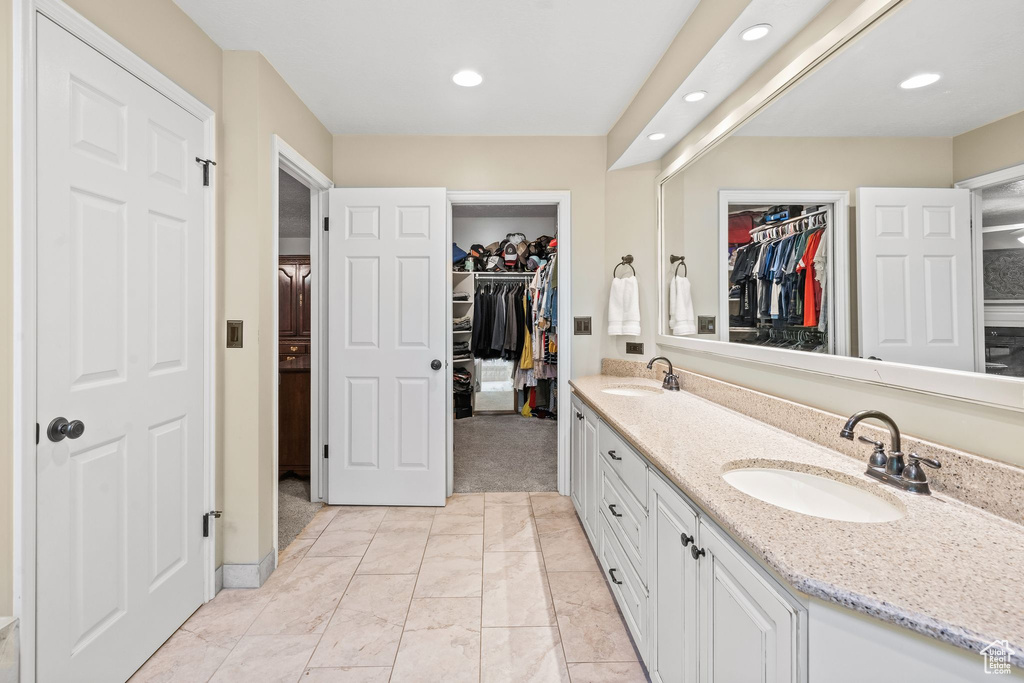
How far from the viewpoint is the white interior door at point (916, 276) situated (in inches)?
41.2

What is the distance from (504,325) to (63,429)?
4.04 m

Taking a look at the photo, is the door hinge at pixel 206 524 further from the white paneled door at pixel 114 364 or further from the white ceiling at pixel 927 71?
the white ceiling at pixel 927 71

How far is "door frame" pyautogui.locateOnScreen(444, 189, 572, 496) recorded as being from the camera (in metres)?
2.98

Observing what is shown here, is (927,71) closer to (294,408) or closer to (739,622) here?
(739,622)

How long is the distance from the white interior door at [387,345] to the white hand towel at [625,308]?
3.52ft

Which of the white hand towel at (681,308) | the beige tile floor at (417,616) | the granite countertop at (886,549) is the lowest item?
the beige tile floor at (417,616)

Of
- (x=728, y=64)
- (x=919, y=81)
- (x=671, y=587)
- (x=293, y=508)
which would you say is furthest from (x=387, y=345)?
(x=919, y=81)

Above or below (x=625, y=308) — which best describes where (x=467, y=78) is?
above

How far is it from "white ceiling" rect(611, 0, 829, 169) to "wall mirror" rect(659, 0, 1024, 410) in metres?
0.18

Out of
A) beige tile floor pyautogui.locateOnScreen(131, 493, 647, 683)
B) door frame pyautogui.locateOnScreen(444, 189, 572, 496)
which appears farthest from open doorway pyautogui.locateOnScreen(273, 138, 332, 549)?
door frame pyautogui.locateOnScreen(444, 189, 572, 496)

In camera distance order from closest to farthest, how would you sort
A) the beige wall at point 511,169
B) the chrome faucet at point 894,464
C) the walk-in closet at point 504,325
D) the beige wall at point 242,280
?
the chrome faucet at point 894,464
the beige wall at point 242,280
the beige wall at point 511,169
the walk-in closet at point 504,325

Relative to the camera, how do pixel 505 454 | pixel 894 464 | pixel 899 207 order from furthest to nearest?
pixel 505 454 → pixel 899 207 → pixel 894 464

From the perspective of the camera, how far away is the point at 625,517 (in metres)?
1.68

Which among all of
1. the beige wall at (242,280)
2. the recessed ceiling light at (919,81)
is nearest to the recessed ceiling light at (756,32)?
the recessed ceiling light at (919,81)
